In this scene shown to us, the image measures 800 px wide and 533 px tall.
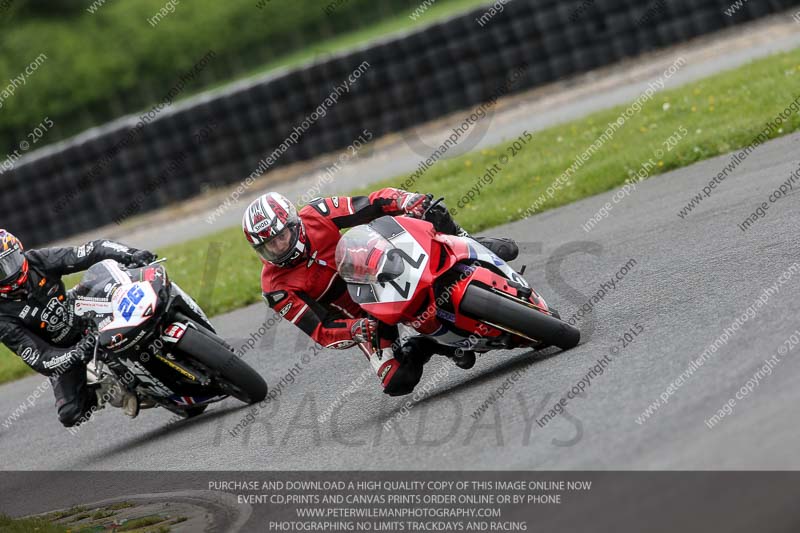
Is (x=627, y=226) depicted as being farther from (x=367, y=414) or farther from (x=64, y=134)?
(x=64, y=134)

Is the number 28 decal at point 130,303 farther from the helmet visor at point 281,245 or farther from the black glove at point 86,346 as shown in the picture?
the helmet visor at point 281,245

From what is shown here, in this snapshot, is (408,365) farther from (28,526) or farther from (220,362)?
(28,526)


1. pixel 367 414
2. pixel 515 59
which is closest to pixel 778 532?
pixel 367 414

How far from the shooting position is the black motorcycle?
8562 mm

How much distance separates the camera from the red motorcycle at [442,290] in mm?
6988

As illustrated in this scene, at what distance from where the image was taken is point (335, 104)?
1905 centimetres

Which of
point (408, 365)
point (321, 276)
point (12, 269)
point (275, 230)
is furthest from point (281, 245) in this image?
point (12, 269)

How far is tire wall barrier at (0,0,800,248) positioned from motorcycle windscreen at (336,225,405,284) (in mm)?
11763

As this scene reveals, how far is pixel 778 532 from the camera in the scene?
4.25 metres

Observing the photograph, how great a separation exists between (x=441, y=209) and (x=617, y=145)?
640 cm

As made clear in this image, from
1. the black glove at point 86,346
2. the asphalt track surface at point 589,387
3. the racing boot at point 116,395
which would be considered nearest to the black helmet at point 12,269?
the black glove at point 86,346

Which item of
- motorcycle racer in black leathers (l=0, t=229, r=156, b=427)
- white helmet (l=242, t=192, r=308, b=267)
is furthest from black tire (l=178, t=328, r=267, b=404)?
white helmet (l=242, t=192, r=308, b=267)

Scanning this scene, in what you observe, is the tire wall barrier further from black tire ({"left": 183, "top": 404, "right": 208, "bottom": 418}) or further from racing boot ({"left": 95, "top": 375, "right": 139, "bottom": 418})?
racing boot ({"left": 95, "top": 375, "right": 139, "bottom": 418})

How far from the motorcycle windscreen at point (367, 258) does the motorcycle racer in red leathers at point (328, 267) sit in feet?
1.38
